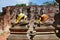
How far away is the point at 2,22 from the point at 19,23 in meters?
22.5

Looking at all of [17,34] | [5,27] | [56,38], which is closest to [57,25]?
[56,38]

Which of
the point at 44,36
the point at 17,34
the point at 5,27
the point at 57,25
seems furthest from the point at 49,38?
the point at 5,27

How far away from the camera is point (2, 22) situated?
2689 cm

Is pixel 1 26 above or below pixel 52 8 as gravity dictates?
below

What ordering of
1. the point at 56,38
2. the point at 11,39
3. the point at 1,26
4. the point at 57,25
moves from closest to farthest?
the point at 57,25
the point at 56,38
the point at 11,39
the point at 1,26

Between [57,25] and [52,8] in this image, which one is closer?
[57,25]

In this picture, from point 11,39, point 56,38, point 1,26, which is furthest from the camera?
point 1,26

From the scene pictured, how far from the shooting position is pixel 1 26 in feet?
87.4

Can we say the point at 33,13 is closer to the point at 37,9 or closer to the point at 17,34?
the point at 37,9

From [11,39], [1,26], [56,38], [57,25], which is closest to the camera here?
[57,25]

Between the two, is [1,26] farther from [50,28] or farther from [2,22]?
[50,28]

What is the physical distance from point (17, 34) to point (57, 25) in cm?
107

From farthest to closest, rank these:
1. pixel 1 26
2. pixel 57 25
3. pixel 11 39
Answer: pixel 1 26, pixel 11 39, pixel 57 25

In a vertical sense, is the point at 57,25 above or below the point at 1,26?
above
